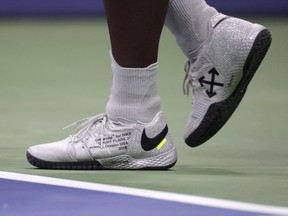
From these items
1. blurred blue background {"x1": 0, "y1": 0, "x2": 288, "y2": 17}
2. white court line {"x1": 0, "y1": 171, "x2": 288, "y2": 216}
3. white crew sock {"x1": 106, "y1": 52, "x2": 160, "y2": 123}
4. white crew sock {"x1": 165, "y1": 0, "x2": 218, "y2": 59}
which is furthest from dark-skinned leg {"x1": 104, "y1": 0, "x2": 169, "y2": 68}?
blurred blue background {"x1": 0, "y1": 0, "x2": 288, "y2": 17}

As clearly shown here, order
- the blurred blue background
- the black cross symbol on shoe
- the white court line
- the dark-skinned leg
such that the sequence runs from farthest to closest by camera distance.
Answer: the blurred blue background
the black cross symbol on shoe
the dark-skinned leg
the white court line

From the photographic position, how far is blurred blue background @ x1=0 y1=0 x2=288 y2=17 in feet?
26.6

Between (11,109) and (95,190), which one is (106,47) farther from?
(95,190)

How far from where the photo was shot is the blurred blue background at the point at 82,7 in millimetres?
8117

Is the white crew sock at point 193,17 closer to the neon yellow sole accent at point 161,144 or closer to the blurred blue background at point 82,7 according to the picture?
the neon yellow sole accent at point 161,144

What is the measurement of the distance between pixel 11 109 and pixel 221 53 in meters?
1.31

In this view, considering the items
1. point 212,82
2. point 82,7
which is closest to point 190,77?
point 212,82

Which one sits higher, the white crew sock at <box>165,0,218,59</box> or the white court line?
the white crew sock at <box>165,0,218,59</box>

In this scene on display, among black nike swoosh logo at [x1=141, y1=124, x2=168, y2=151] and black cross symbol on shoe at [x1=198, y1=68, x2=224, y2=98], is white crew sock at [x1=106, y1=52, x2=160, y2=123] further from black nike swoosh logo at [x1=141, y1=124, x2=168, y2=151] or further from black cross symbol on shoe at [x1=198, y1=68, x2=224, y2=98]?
black cross symbol on shoe at [x1=198, y1=68, x2=224, y2=98]

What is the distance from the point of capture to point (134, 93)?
7.91 feet

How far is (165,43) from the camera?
653 centimetres

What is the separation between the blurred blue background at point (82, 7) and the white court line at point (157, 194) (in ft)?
19.3

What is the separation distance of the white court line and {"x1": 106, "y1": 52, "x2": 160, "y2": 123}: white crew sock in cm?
29

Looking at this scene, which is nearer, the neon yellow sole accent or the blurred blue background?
the neon yellow sole accent
